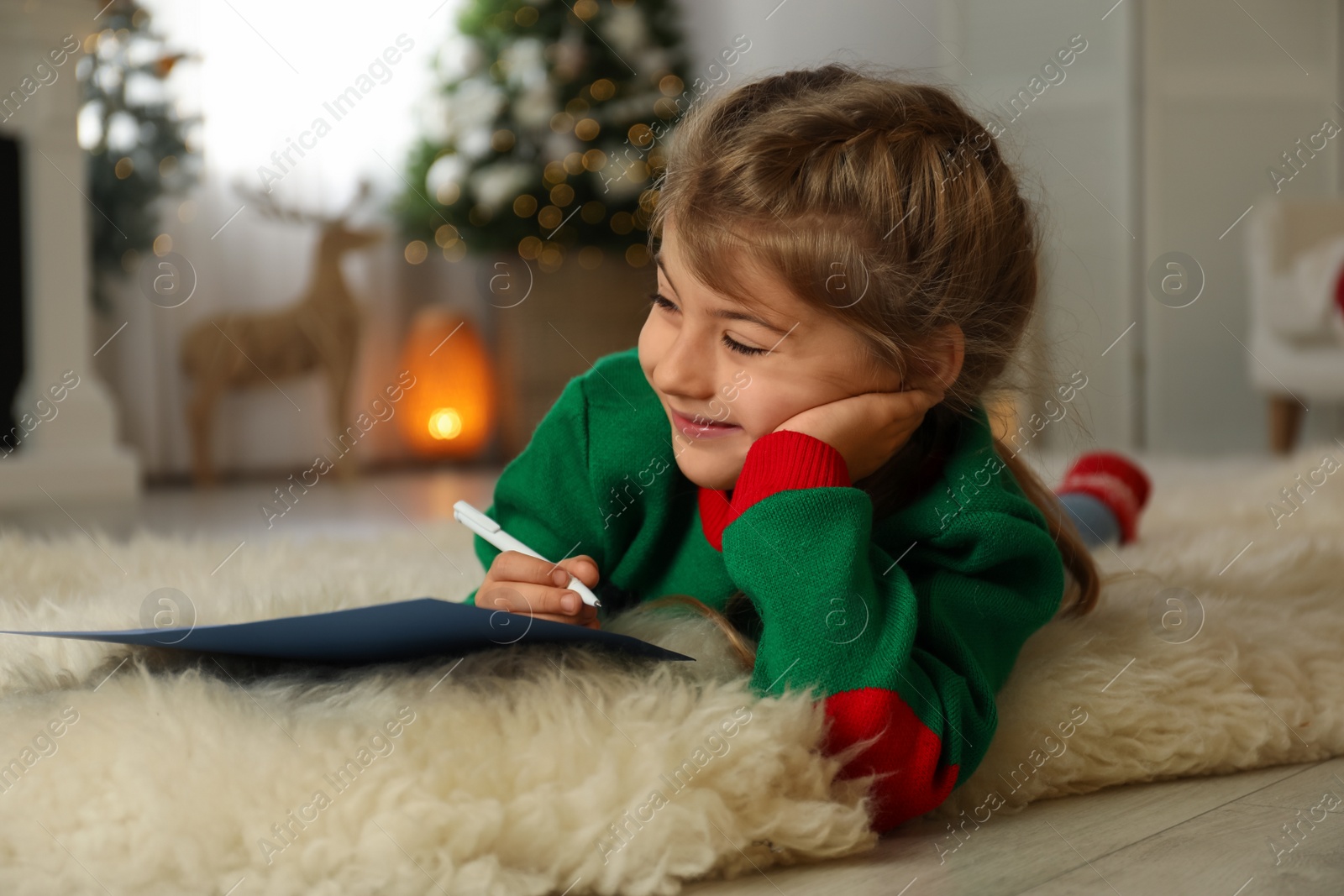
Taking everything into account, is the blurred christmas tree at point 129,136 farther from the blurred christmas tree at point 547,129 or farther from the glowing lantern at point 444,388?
the glowing lantern at point 444,388

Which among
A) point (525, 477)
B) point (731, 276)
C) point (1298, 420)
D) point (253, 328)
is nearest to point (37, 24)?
point (253, 328)

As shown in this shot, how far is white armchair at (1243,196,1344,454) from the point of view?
9.80 ft

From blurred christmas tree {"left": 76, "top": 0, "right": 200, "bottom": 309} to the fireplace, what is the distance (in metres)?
0.87

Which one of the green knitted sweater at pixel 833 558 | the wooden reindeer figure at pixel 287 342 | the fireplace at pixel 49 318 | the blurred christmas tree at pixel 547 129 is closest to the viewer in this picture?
the green knitted sweater at pixel 833 558

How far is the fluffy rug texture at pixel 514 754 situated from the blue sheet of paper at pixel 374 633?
0.08 feet

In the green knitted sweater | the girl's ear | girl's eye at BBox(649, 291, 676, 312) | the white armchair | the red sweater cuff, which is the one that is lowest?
the white armchair

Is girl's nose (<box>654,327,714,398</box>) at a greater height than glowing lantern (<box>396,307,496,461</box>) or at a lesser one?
greater

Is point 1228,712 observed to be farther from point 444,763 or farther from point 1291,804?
point 444,763

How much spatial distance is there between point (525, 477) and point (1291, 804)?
552 millimetres

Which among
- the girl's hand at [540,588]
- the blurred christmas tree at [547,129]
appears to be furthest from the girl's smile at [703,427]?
the blurred christmas tree at [547,129]

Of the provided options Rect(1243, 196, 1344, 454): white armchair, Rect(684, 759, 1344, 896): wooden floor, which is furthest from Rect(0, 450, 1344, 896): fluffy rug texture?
Rect(1243, 196, 1344, 454): white armchair

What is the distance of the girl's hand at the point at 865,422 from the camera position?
746 millimetres

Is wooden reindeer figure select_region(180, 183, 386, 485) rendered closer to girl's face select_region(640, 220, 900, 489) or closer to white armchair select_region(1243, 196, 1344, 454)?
white armchair select_region(1243, 196, 1344, 454)

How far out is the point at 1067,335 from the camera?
938mm
